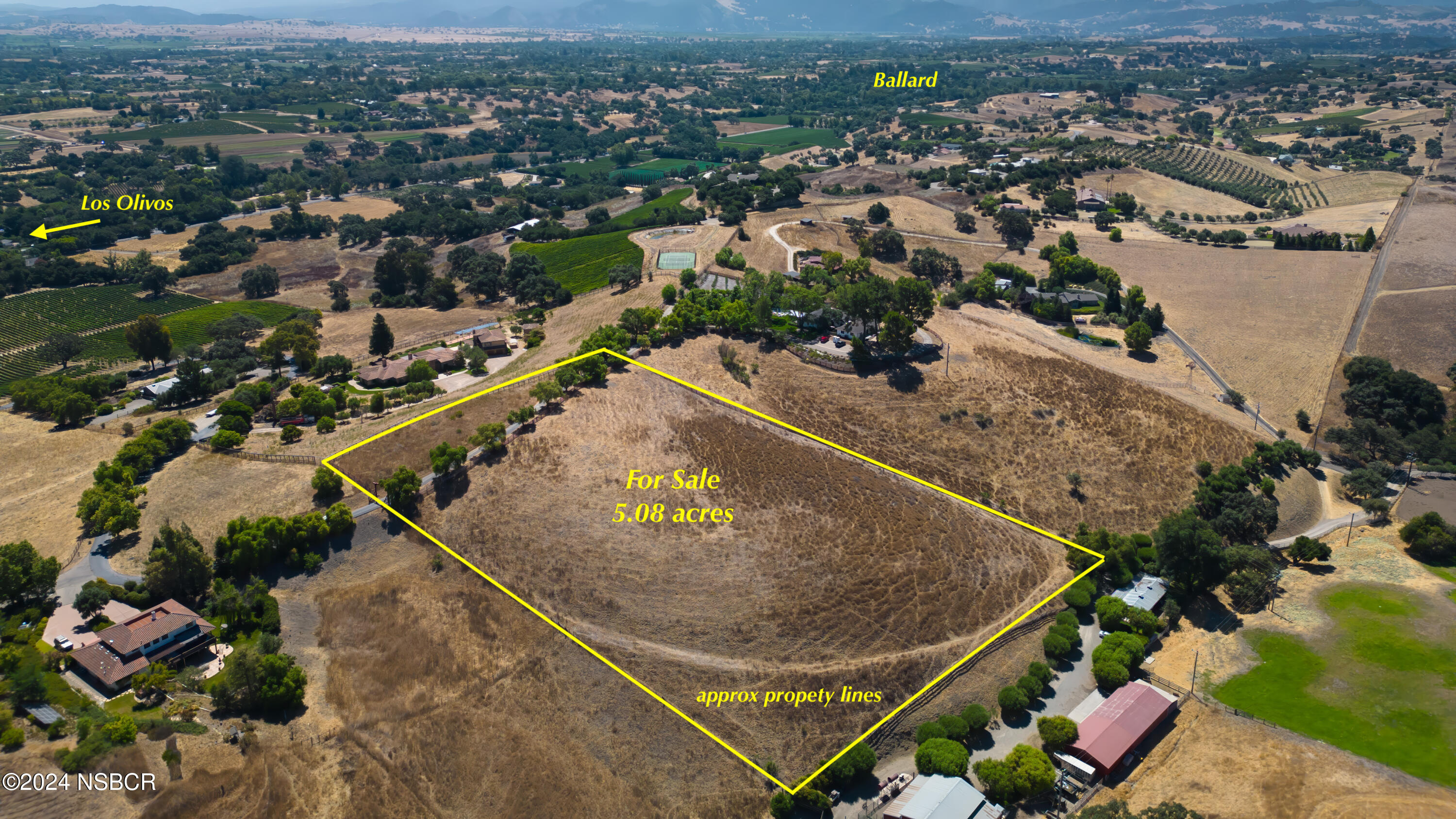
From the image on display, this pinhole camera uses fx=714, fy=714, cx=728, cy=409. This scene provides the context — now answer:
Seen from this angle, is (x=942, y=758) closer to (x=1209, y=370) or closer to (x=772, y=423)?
(x=772, y=423)

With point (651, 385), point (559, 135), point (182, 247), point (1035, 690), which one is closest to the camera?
point (1035, 690)

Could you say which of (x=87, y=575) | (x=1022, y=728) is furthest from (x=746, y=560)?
(x=87, y=575)

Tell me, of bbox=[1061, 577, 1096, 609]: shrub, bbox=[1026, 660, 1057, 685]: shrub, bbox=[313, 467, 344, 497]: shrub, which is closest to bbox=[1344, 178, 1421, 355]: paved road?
bbox=[1061, 577, 1096, 609]: shrub

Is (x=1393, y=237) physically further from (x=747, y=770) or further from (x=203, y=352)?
(x=203, y=352)

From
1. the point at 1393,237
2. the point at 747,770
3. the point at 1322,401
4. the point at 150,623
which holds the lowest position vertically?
the point at 747,770

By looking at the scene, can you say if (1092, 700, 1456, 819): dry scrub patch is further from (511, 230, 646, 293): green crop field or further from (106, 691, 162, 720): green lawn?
(511, 230, 646, 293): green crop field

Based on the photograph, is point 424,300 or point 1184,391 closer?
point 1184,391

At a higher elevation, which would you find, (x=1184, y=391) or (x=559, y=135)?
(x=559, y=135)

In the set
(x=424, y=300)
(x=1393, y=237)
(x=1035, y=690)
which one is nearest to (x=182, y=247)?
(x=424, y=300)
